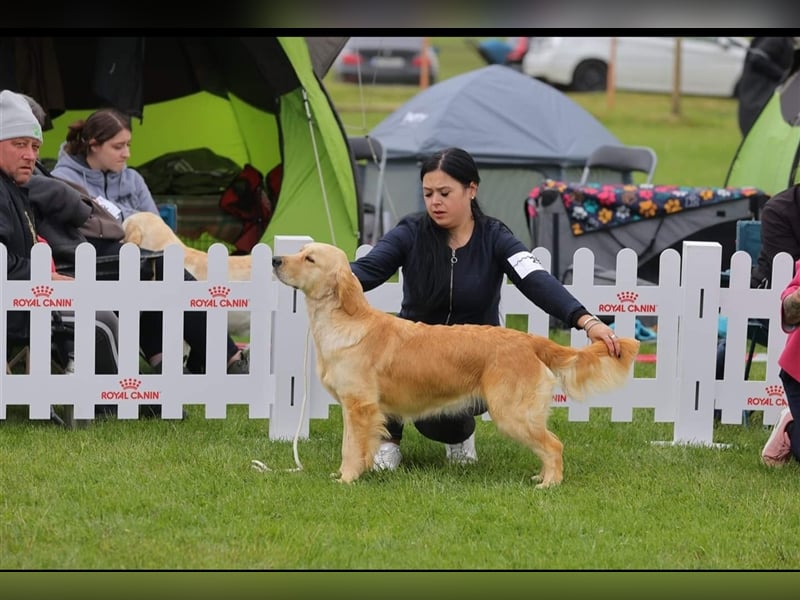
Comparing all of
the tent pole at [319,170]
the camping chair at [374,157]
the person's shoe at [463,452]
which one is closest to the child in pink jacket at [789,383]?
the person's shoe at [463,452]

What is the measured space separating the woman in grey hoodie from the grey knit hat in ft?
3.79

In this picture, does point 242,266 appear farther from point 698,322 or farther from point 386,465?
point 698,322

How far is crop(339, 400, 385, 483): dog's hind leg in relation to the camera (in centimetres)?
502


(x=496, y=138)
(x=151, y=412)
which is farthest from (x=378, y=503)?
(x=496, y=138)

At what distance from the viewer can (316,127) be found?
9703mm

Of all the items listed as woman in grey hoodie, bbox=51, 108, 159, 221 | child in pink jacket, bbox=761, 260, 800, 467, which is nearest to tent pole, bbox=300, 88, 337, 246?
woman in grey hoodie, bbox=51, 108, 159, 221

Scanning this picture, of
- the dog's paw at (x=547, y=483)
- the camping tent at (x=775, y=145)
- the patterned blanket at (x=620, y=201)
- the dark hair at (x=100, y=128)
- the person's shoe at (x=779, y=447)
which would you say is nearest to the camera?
the dog's paw at (x=547, y=483)

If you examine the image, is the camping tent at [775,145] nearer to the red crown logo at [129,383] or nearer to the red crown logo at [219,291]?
the red crown logo at [219,291]

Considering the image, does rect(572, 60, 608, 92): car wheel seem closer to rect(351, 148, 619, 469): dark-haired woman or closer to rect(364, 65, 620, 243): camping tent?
rect(364, 65, 620, 243): camping tent

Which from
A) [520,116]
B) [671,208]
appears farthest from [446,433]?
[520,116]

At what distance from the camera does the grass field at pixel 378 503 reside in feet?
14.1

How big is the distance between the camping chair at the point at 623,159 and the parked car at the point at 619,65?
44.2 feet

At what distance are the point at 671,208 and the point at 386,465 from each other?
4278 millimetres

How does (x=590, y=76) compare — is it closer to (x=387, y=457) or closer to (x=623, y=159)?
(x=623, y=159)
